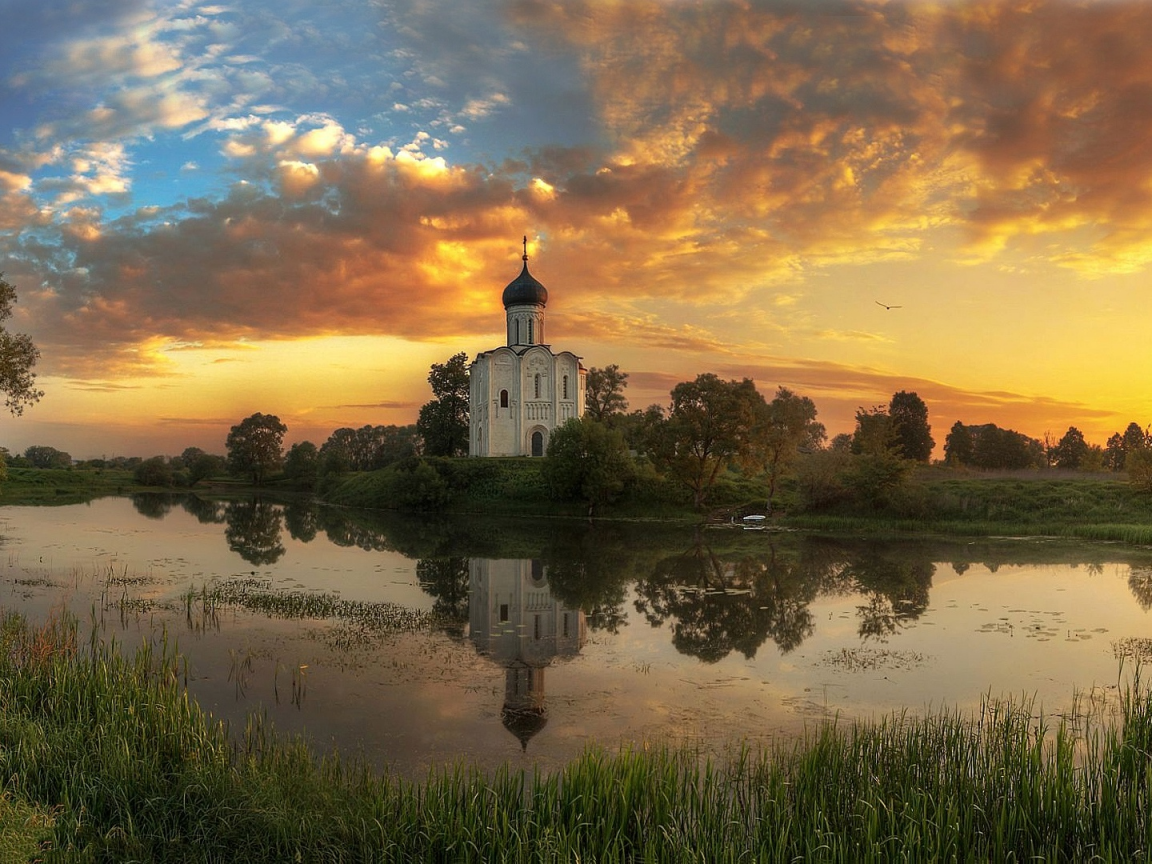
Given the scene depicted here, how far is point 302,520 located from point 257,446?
43.4 m

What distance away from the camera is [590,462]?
43281mm

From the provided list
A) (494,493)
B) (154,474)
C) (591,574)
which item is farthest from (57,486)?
(591,574)

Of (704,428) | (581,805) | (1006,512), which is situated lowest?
(581,805)

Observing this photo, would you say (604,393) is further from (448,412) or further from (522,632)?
(522,632)

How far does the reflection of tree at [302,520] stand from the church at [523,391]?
526 inches

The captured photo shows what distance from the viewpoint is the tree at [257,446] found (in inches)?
3258

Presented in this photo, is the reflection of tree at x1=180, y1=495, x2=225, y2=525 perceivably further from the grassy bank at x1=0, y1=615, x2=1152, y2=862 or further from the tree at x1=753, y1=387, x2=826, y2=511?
the grassy bank at x1=0, y1=615, x2=1152, y2=862

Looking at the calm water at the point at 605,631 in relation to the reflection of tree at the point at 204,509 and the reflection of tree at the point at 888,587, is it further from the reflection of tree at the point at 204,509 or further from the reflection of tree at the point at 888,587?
the reflection of tree at the point at 204,509

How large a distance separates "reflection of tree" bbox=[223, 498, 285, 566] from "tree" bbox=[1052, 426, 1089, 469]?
61.9 metres

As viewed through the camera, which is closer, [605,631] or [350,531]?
[605,631]

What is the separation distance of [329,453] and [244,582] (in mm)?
53689

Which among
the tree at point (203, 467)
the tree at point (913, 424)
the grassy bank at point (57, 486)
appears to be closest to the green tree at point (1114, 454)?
the tree at point (913, 424)

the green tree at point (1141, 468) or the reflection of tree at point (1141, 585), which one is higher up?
the green tree at point (1141, 468)

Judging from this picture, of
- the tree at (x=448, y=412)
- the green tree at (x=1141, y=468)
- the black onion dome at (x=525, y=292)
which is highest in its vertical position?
the black onion dome at (x=525, y=292)
